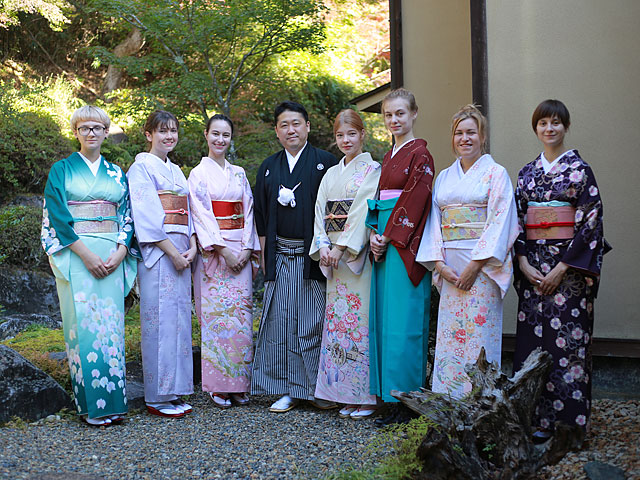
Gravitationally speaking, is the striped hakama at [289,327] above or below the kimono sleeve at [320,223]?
below

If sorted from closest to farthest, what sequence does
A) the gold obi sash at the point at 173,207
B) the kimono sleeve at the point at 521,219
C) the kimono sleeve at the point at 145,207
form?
the kimono sleeve at the point at 521,219 → the kimono sleeve at the point at 145,207 → the gold obi sash at the point at 173,207

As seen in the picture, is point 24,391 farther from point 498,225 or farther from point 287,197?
point 498,225

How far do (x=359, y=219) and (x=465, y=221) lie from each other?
2.46 feet

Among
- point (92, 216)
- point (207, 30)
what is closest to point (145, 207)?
point (92, 216)

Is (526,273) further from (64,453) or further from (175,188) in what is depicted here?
(64,453)

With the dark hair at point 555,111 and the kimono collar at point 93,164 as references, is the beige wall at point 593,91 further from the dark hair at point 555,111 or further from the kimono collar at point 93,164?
the kimono collar at point 93,164

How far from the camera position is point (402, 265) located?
12.9 ft

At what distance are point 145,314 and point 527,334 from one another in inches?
101

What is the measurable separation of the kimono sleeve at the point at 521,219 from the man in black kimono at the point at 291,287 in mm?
1435

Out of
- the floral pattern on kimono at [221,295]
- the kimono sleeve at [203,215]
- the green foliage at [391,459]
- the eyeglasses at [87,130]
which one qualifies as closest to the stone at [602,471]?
the green foliage at [391,459]

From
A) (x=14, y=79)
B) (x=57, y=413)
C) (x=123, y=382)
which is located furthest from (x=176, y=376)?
(x=14, y=79)

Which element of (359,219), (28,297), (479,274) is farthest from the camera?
(28,297)

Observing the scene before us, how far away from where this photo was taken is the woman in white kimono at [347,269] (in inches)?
162

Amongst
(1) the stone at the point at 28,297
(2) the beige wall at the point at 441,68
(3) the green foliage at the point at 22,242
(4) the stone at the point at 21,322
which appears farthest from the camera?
(3) the green foliage at the point at 22,242
